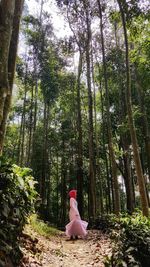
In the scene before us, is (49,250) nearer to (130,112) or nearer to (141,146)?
(130,112)

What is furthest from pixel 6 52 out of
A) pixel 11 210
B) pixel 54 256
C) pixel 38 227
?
pixel 38 227

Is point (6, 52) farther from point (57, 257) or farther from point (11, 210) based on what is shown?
point (57, 257)

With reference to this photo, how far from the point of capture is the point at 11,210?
4.49 metres

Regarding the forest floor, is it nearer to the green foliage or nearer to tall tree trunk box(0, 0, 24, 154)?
the green foliage

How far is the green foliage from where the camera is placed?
411cm

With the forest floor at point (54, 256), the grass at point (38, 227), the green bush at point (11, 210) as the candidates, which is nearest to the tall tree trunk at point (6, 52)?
the green bush at point (11, 210)

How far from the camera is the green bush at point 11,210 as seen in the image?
395cm

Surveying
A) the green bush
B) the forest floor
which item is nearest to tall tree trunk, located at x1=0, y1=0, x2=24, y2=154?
the green bush

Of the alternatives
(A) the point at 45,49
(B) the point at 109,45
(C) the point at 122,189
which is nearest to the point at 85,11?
(B) the point at 109,45

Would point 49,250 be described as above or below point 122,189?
below

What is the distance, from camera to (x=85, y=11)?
1777 centimetres

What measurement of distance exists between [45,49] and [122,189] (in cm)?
2017

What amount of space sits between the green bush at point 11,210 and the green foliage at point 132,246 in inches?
53.6

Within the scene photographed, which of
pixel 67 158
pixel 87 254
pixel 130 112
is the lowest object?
pixel 87 254
